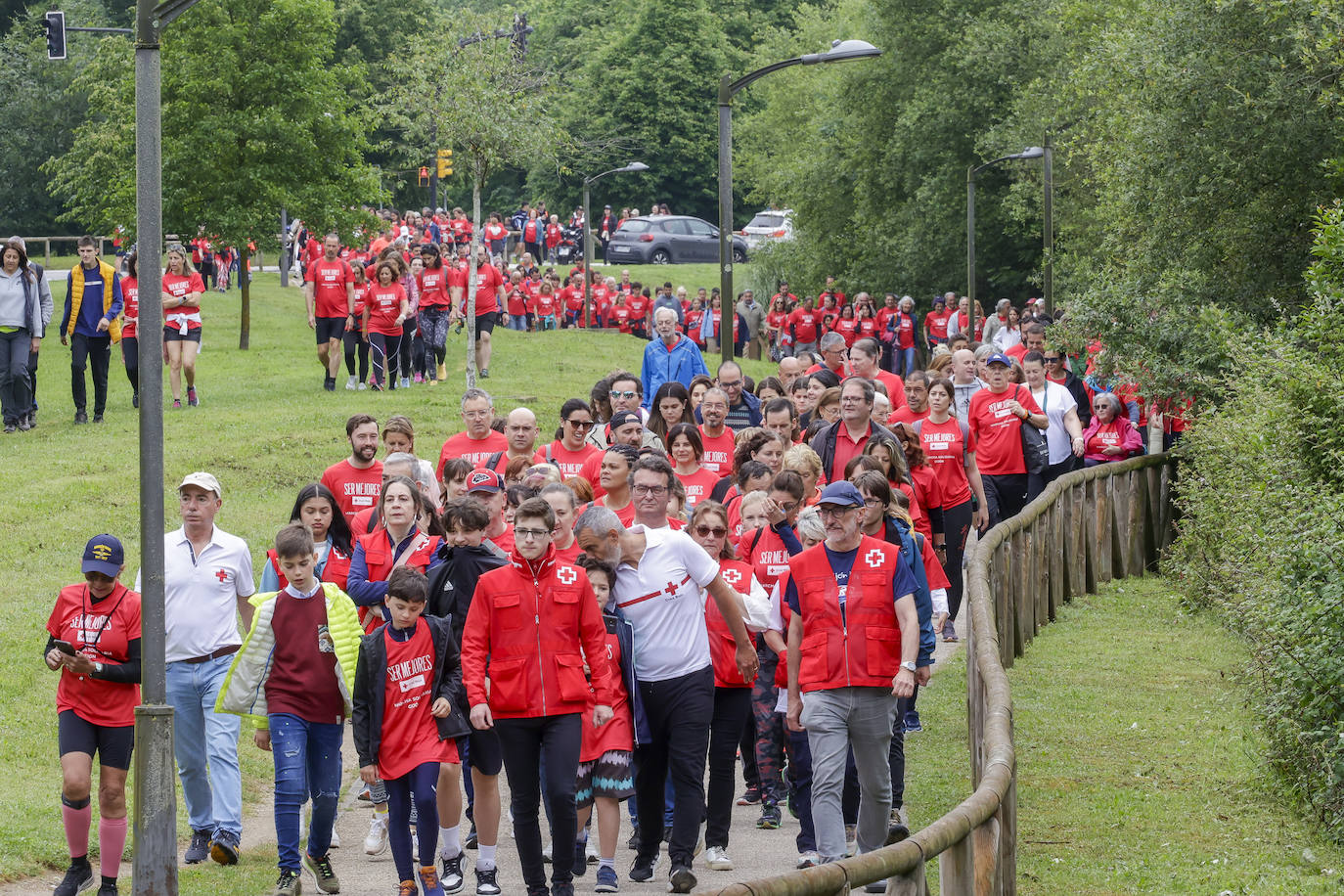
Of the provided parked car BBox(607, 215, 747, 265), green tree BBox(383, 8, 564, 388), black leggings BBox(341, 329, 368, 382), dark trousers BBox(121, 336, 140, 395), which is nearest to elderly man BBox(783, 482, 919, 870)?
dark trousers BBox(121, 336, 140, 395)

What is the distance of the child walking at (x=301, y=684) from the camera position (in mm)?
8844

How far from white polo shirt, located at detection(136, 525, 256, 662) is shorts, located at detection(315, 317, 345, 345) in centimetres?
1383

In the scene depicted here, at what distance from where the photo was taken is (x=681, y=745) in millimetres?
8727

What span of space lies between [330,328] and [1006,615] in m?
11.9

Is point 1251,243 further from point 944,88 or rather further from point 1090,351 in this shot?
point 944,88

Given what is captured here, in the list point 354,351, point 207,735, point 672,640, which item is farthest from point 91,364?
point 672,640

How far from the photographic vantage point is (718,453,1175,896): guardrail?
5656 millimetres

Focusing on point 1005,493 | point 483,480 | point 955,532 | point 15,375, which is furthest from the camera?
point 15,375

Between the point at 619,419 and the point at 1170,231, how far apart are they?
12226 mm

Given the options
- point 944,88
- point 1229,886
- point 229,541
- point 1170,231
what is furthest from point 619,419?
point 944,88

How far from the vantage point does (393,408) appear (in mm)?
22422

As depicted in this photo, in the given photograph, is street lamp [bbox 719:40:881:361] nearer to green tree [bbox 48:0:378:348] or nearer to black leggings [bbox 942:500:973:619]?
black leggings [bbox 942:500:973:619]

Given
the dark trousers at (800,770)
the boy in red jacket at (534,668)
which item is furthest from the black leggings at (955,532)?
the boy in red jacket at (534,668)

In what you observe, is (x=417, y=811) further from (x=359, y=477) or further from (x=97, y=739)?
(x=359, y=477)
